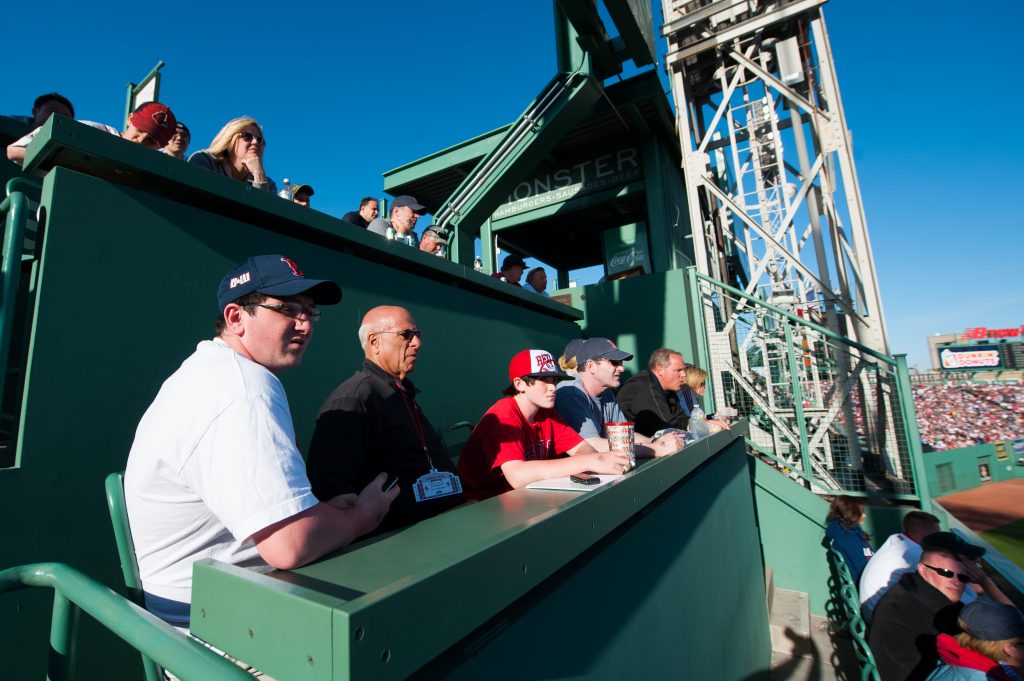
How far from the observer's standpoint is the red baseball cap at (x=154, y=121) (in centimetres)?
262

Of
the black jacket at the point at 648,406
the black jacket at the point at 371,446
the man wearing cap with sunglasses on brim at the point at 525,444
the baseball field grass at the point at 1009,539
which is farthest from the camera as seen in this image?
the baseball field grass at the point at 1009,539

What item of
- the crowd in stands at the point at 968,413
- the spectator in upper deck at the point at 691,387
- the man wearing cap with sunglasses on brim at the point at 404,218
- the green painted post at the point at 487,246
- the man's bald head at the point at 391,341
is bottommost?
the crowd in stands at the point at 968,413

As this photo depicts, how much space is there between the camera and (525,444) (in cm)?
269

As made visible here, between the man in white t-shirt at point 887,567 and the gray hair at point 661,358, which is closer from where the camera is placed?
the man in white t-shirt at point 887,567

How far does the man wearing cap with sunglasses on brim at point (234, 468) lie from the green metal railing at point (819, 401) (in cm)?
560

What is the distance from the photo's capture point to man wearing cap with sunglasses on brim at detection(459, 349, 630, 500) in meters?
2.16

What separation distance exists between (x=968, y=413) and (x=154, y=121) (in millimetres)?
52974

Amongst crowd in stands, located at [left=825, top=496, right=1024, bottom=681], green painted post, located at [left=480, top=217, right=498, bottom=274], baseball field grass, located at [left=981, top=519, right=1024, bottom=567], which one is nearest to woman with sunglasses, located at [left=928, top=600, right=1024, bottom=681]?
crowd in stands, located at [left=825, top=496, right=1024, bottom=681]

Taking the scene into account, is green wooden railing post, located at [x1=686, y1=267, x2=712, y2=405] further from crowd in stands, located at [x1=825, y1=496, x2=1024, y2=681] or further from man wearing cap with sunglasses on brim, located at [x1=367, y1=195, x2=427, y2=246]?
man wearing cap with sunglasses on brim, located at [x1=367, y1=195, x2=427, y2=246]

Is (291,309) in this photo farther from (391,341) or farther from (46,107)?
(46,107)

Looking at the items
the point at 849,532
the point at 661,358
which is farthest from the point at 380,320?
the point at 849,532

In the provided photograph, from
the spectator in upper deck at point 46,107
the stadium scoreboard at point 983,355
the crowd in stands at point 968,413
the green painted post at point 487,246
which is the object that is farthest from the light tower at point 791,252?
the stadium scoreboard at point 983,355

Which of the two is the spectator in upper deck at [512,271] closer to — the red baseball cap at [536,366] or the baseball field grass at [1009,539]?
the red baseball cap at [536,366]

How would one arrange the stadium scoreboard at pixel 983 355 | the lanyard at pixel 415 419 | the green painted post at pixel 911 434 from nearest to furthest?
1. the lanyard at pixel 415 419
2. the green painted post at pixel 911 434
3. the stadium scoreboard at pixel 983 355
